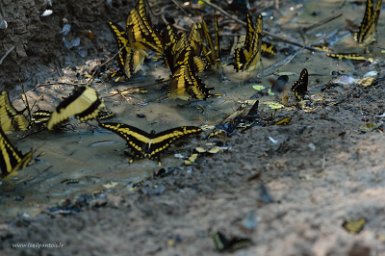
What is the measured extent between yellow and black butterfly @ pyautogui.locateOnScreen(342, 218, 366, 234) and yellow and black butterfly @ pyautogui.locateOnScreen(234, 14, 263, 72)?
7.03 feet

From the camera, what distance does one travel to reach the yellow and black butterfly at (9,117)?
3.66m

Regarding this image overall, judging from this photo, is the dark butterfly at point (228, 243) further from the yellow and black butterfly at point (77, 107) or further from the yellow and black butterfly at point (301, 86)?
the yellow and black butterfly at point (301, 86)

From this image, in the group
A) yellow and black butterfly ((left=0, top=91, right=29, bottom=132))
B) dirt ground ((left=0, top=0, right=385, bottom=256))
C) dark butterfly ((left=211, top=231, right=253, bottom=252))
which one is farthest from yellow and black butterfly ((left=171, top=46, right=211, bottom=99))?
dark butterfly ((left=211, top=231, right=253, bottom=252))

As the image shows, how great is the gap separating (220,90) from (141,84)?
67 centimetres

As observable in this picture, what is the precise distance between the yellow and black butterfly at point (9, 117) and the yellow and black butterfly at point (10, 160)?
1.56 feet

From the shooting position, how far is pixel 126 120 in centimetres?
419

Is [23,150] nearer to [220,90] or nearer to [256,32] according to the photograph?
[220,90]

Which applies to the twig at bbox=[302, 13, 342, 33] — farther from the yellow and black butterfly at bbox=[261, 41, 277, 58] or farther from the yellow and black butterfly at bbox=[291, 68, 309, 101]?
the yellow and black butterfly at bbox=[291, 68, 309, 101]

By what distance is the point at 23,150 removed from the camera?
3791 mm

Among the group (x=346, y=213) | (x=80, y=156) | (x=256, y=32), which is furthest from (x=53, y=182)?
(x=256, y=32)

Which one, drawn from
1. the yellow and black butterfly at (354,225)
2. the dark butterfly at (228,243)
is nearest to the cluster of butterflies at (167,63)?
the dark butterfly at (228,243)

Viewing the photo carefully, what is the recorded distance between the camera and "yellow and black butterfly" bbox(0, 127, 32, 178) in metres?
3.21

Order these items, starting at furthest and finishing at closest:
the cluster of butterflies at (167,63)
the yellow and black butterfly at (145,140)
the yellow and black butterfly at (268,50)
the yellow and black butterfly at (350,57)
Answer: the yellow and black butterfly at (268,50) → the yellow and black butterfly at (350,57) → the yellow and black butterfly at (145,140) → the cluster of butterflies at (167,63)

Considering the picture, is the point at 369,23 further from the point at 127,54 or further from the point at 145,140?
the point at 145,140
